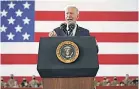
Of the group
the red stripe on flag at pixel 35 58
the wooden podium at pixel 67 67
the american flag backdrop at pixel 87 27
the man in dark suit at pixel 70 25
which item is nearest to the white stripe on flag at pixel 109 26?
the american flag backdrop at pixel 87 27

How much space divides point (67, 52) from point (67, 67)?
0.31ft

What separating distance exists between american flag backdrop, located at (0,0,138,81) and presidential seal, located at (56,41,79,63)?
443 centimetres

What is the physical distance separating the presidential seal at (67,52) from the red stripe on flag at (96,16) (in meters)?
4.46

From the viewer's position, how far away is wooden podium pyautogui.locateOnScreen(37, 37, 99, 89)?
74.0 inches

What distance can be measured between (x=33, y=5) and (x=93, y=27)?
121 centimetres

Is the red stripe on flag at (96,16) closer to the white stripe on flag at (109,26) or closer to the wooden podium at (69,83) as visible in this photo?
the white stripe on flag at (109,26)

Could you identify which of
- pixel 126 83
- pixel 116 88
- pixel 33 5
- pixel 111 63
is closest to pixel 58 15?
pixel 33 5

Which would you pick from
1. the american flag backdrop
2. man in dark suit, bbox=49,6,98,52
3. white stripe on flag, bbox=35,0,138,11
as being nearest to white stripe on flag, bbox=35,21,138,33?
the american flag backdrop

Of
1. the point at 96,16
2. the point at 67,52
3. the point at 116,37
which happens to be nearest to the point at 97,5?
the point at 96,16

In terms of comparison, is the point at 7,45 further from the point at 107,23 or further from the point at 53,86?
the point at 53,86

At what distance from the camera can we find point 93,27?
6352mm

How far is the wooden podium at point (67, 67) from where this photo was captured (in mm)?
1879

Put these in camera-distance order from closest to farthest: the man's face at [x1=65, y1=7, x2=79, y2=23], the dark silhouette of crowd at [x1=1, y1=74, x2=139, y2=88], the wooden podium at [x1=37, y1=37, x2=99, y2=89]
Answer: the wooden podium at [x1=37, y1=37, x2=99, y2=89] → the man's face at [x1=65, y1=7, x2=79, y2=23] → the dark silhouette of crowd at [x1=1, y1=74, x2=139, y2=88]

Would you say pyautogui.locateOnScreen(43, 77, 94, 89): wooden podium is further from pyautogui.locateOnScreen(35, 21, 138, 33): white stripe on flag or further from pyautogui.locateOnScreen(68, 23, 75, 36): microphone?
pyautogui.locateOnScreen(35, 21, 138, 33): white stripe on flag
